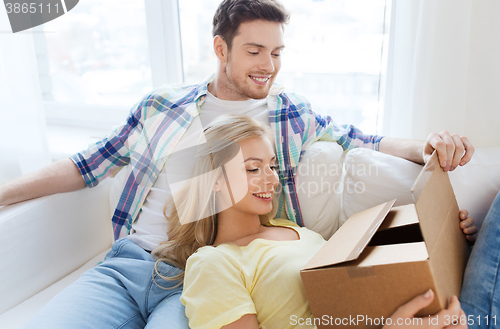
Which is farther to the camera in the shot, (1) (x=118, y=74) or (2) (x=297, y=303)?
→ (1) (x=118, y=74)

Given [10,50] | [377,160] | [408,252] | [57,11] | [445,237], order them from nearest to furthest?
[408,252] → [445,237] → [377,160] → [10,50] → [57,11]

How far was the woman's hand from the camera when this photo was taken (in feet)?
2.29

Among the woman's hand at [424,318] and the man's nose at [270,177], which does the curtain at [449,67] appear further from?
the woman's hand at [424,318]

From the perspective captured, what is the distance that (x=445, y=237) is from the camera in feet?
2.78

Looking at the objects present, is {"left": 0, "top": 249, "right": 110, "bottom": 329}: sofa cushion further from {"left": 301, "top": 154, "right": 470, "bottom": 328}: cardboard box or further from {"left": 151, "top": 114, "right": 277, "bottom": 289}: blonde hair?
{"left": 301, "top": 154, "right": 470, "bottom": 328}: cardboard box

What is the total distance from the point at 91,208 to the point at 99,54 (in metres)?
1.16

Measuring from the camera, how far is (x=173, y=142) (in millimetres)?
1353

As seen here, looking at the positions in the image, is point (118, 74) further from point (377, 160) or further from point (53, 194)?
point (377, 160)

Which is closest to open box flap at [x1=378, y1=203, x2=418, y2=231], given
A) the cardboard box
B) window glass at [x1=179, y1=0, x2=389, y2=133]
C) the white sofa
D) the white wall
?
the cardboard box

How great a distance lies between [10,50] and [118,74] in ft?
2.32

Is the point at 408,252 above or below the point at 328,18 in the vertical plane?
below

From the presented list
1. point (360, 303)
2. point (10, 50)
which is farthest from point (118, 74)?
point (360, 303)

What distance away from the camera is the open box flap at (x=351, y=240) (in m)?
0.75

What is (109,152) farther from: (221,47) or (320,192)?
(320,192)
